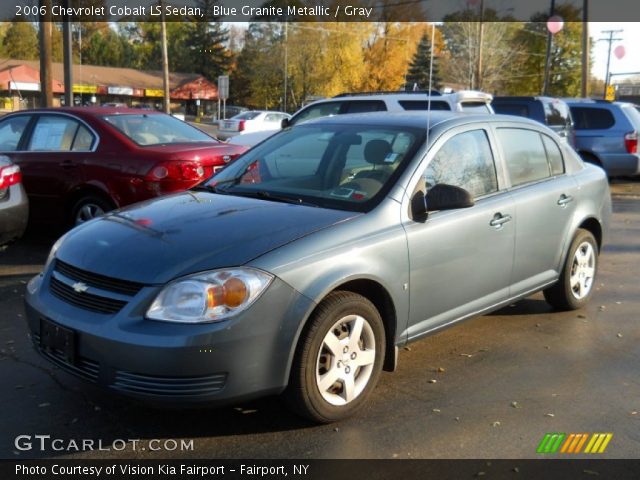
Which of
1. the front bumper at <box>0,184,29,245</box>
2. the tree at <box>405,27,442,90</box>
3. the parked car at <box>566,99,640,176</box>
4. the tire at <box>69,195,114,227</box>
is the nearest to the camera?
the front bumper at <box>0,184,29,245</box>

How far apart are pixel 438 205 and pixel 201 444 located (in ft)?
6.28

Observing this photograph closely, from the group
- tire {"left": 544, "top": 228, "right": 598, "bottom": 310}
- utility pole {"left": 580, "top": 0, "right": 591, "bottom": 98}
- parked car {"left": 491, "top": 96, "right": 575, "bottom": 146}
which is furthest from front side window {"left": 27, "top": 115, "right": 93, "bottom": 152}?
utility pole {"left": 580, "top": 0, "right": 591, "bottom": 98}

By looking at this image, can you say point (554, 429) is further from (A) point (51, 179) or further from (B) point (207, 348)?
(A) point (51, 179)

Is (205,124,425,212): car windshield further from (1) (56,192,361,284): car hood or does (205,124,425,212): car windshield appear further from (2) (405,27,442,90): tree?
(2) (405,27,442,90): tree

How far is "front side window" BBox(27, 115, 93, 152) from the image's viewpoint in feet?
25.7

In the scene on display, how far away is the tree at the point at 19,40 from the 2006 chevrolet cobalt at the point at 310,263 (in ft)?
241

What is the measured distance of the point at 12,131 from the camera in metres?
8.34

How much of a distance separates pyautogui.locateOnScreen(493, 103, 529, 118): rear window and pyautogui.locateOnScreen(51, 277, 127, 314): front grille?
12.1m

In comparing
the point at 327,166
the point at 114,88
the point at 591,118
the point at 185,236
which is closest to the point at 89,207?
the point at 327,166

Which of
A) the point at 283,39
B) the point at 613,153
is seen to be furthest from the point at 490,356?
the point at 283,39

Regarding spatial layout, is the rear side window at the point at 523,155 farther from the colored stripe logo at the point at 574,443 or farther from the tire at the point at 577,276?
the colored stripe logo at the point at 574,443

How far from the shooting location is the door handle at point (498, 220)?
4655 mm

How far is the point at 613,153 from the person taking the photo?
600 inches

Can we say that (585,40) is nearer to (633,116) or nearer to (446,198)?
(633,116)
